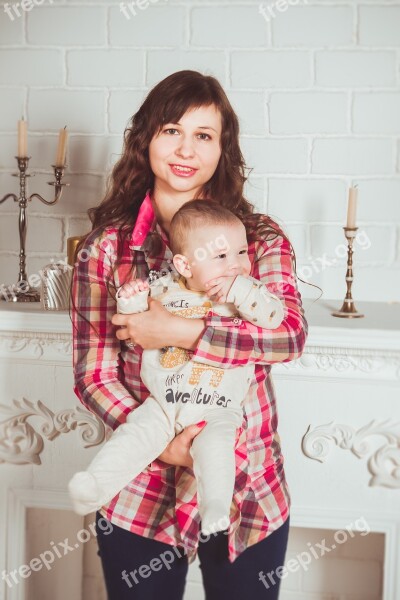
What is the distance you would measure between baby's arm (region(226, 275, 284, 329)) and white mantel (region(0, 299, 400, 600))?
54cm

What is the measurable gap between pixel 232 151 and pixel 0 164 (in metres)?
0.95

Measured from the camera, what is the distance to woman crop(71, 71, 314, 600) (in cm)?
135

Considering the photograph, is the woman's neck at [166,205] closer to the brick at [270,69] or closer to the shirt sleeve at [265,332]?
the shirt sleeve at [265,332]

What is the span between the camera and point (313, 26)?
2.00 m

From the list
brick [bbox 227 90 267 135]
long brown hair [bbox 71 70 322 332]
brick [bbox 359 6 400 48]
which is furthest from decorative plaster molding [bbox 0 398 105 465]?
brick [bbox 359 6 400 48]

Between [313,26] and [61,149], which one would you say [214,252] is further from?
[313,26]

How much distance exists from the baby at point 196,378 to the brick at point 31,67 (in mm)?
999

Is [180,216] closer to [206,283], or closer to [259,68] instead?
[206,283]

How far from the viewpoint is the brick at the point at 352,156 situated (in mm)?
2018

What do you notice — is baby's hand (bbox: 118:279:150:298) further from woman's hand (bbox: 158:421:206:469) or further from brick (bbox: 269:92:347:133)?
brick (bbox: 269:92:347:133)

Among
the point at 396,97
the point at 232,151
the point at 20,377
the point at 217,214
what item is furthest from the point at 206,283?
the point at 396,97

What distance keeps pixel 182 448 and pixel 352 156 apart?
44.4 inches

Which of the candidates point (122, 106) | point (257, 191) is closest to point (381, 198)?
point (257, 191)

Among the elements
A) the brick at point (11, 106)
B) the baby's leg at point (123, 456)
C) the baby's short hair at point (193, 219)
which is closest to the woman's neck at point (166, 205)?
the baby's short hair at point (193, 219)
